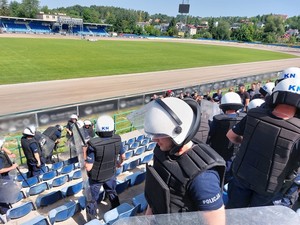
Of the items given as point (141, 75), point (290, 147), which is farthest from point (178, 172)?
point (141, 75)

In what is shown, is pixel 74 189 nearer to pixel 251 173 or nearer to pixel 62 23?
pixel 251 173

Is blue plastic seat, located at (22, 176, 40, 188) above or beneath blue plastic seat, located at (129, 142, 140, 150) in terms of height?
above

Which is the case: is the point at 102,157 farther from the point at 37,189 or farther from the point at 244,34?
the point at 244,34

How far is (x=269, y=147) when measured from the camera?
A: 2877mm

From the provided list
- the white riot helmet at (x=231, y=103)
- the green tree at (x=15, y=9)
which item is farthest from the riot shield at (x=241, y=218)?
the green tree at (x=15, y=9)

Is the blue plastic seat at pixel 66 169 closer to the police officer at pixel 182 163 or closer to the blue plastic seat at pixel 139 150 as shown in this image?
the blue plastic seat at pixel 139 150

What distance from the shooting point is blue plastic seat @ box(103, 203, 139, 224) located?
3.72 metres

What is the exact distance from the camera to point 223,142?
464 cm

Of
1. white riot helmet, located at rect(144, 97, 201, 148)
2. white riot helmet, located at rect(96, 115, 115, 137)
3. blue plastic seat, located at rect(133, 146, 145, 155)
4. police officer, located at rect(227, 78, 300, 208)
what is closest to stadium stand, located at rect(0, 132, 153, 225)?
blue plastic seat, located at rect(133, 146, 145, 155)

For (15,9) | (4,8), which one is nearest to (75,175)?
(4,8)

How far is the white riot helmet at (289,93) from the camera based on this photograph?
8.82 feet

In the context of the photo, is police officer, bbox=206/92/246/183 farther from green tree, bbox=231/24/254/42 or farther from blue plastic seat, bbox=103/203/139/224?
green tree, bbox=231/24/254/42

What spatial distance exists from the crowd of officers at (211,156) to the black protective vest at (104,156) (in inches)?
0.6

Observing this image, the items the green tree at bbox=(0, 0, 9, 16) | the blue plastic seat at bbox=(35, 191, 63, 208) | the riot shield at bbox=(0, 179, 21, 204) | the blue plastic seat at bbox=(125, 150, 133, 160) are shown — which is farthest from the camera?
the green tree at bbox=(0, 0, 9, 16)
